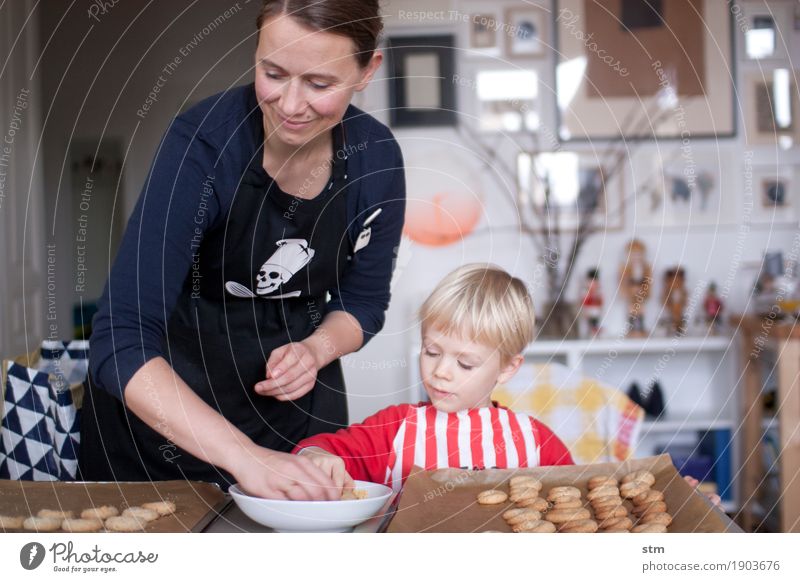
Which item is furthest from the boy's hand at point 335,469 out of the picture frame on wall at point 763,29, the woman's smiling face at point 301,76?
the picture frame on wall at point 763,29

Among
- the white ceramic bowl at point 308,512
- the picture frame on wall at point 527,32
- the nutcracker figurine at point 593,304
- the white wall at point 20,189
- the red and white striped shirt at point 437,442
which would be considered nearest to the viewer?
the white ceramic bowl at point 308,512

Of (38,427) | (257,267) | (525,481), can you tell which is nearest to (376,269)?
(257,267)

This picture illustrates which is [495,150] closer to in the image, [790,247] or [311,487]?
[790,247]

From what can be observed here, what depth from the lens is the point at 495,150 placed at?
6.76 feet

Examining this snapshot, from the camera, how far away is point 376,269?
107 cm

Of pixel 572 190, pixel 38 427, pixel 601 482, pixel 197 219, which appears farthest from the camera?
pixel 572 190

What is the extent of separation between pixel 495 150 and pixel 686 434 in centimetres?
83

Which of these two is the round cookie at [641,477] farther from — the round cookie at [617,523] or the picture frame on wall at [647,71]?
the picture frame on wall at [647,71]

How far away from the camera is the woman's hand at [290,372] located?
992mm

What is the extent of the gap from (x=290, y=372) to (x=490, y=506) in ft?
1.04

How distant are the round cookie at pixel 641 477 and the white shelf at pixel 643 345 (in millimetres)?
1077

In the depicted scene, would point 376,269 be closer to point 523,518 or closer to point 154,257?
point 154,257
